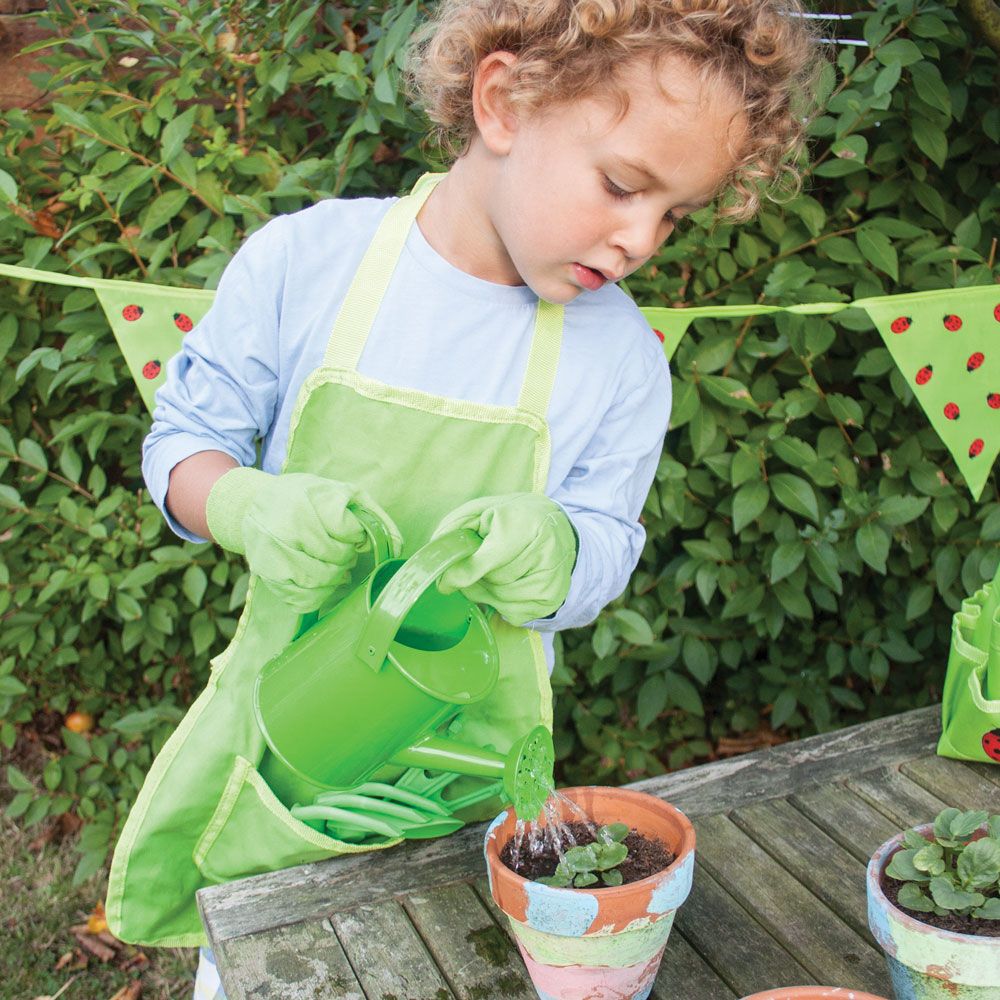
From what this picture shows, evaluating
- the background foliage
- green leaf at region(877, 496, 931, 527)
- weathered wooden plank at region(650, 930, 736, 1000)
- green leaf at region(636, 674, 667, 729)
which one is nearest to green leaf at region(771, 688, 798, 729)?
the background foliage

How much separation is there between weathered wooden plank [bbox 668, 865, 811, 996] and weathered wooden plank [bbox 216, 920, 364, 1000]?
0.36 m

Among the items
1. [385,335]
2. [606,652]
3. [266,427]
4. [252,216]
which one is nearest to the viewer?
[385,335]

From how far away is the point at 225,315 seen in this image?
136 centimetres

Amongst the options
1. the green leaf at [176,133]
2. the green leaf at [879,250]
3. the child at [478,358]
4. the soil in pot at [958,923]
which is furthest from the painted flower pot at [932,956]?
the green leaf at [176,133]

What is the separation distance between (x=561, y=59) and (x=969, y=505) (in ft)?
5.15

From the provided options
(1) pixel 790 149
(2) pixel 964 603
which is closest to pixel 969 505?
(2) pixel 964 603

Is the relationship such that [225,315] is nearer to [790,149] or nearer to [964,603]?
[790,149]

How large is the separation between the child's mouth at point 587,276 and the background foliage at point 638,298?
0.81 m

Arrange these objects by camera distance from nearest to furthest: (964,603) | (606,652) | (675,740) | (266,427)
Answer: (266,427)
(964,603)
(606,652)
(675,740)

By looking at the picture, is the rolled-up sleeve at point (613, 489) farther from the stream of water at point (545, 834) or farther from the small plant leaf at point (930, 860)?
the small plant leaf at point (930, 860)

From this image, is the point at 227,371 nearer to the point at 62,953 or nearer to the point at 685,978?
the point at 685,978

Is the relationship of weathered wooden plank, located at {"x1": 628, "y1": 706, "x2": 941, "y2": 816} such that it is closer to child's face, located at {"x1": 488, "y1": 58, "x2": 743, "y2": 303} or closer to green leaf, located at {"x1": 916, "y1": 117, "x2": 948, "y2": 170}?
child's face, located at {"x1": 488, "y1": 58, "x2": 743, "y2": 303}

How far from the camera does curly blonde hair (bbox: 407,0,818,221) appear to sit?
3.77 ft

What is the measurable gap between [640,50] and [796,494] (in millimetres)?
1219
